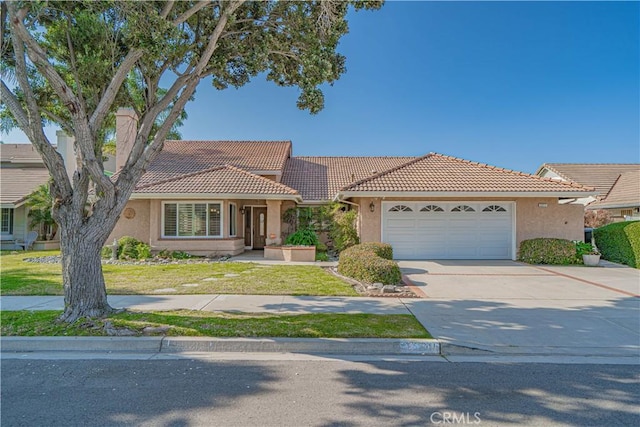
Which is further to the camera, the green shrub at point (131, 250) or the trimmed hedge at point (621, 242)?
the green shrub at point (131, 250)

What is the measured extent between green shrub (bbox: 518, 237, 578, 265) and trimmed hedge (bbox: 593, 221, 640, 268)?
193 centimetres

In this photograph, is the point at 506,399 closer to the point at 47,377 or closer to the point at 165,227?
the point at 47,377

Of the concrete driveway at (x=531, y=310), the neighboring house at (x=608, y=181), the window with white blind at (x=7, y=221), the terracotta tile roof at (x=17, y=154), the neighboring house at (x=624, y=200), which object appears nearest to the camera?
the concrete driveway at (x=531, y=310)

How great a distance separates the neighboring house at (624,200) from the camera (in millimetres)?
19047

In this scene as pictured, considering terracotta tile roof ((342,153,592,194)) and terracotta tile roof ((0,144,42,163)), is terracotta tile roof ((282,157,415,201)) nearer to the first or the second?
terracotta tile roof ((342,153,592,194))

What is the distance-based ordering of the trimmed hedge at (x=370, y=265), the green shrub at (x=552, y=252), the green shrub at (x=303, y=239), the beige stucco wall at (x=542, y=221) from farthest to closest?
the green shrub at (x=303, y=239) < the beige stucco wall at (x=542, y=221) < the green shrub at (x=552, y=252) < the trimmed hedge at (x=370, y=265)

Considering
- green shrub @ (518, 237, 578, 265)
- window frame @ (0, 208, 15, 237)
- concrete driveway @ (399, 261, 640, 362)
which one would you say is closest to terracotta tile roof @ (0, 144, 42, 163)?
window frame @ (0, 208, 15, 237)

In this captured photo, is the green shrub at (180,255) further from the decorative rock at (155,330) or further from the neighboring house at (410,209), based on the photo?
the decorative rock at (155,330)

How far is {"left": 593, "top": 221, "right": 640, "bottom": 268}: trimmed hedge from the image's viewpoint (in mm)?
12781

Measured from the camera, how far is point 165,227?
→ 15.5m

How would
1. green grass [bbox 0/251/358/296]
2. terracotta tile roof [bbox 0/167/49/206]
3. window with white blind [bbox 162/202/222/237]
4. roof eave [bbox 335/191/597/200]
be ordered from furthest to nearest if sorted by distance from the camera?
1. terracotta tile roof [bbox 0/167/49/206]
2. window with white blind [bbox 162/202/222/237]
3. roof eave [bbox 335/191/597/200]
4. green grass [bbox 0/251/358/296]

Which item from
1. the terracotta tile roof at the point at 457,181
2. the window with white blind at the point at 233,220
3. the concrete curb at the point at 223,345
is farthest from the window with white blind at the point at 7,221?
the terracotta tile roof at the point at 457,181

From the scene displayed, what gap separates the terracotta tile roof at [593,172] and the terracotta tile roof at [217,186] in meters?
22.9

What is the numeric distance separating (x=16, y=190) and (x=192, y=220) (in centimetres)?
1366
